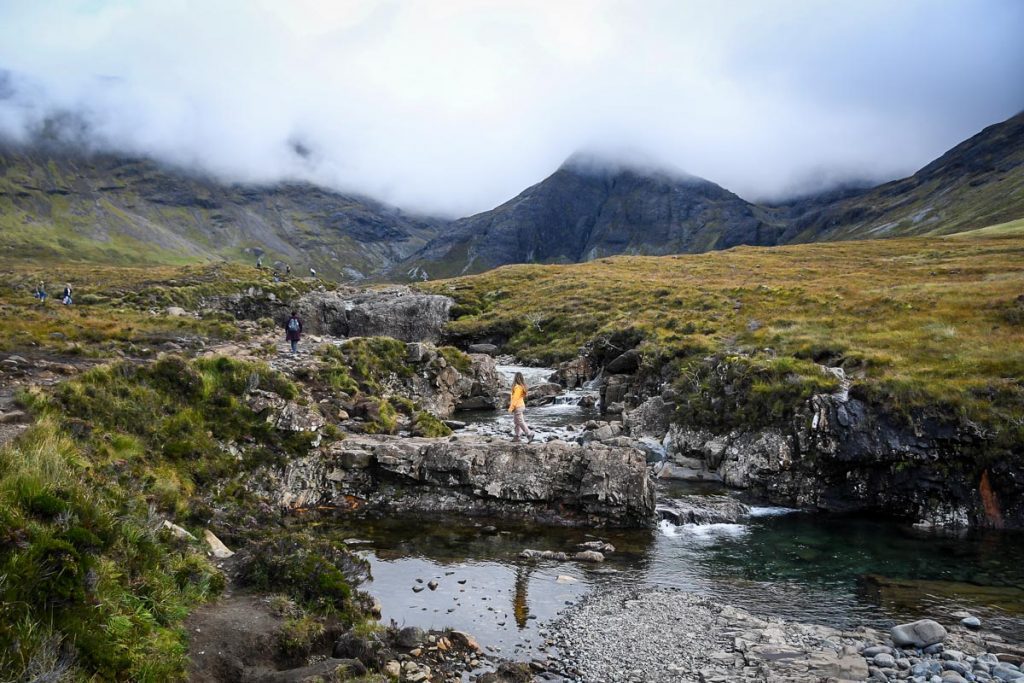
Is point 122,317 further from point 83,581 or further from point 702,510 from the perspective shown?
point 702,510

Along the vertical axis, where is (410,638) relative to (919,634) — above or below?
above

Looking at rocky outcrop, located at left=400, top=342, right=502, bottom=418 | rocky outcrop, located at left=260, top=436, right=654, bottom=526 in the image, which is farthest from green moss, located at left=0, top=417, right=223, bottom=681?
rocky outcrop, located at left=400, top=342, right=502, bottom=418

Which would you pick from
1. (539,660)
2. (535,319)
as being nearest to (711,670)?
(539,660)

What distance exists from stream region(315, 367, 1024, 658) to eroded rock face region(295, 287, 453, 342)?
53.4 meters

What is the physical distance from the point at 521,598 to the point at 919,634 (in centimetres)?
896

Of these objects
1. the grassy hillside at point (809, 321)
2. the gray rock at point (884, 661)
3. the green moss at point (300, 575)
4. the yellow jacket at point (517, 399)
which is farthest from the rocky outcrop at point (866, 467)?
the green moss at point (300, 575)

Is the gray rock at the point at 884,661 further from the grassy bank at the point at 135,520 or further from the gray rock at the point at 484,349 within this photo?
the gray rock at the point at 484,349

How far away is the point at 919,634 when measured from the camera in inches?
505

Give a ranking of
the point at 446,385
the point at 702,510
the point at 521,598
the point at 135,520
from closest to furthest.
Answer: the point at 135,520 → the point at 521,598 → the point at 702,510 → the point at 446,385

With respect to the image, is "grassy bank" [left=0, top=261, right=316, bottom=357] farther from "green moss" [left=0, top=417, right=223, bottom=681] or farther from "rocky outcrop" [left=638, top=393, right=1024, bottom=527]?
"rocky outcrop" [left=638, top=393, right=1024, bottom=527]

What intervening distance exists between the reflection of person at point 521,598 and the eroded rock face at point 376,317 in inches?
2240

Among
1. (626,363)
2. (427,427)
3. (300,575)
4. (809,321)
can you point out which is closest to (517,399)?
(427,427)

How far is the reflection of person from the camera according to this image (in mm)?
14000

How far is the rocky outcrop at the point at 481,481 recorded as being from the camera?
68.5ft
